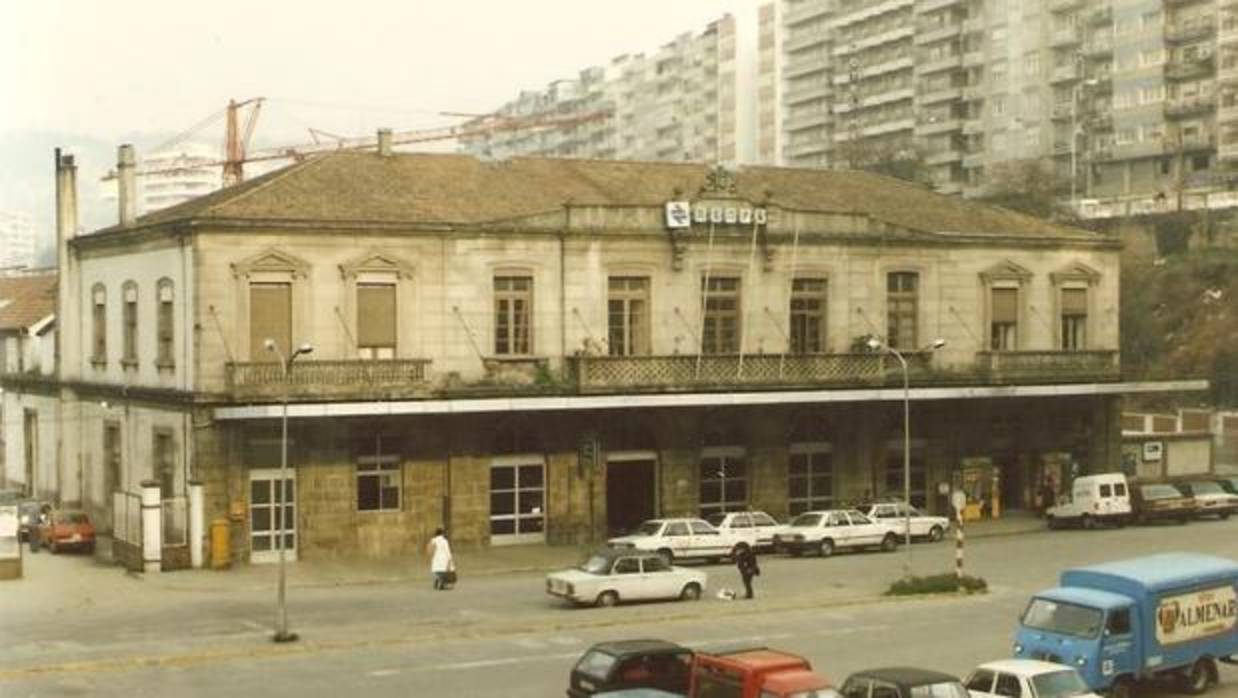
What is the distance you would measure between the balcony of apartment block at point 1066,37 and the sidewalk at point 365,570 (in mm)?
77861

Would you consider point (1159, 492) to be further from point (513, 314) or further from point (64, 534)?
point (64, 534)

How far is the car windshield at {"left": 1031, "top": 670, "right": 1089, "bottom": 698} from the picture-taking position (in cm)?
2661

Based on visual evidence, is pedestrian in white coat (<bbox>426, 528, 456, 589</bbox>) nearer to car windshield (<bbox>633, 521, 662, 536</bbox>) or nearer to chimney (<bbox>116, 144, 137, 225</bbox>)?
car windshield (<bbox>633, 521, 662, 536</bbox>)

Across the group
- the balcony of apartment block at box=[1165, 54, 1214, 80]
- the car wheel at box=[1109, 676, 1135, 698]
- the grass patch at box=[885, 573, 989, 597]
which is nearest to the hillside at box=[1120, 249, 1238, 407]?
the balcony of apartment block at box=[1165, 54, 1214, 80]

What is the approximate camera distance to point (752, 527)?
50719 mm

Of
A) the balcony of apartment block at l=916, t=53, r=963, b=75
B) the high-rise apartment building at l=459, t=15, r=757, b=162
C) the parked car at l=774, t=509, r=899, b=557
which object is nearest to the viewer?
the parked car at l=774, t=509, r=899, b=557

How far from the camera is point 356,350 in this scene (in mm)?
51094

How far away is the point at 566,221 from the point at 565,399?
6.42 meters

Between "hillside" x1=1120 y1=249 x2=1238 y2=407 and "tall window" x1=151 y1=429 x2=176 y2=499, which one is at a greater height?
"hillside" x1=1120 y1=249 x2=1238 y2=407

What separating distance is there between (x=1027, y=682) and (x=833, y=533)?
24.7 m

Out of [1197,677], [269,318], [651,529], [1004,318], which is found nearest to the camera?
[1197,677]

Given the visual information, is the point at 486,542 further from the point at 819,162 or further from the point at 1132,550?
the point at 819,162

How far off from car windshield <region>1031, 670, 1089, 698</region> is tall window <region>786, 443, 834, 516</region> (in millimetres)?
30605

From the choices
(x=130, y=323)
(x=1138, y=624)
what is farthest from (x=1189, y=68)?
(x=1138, y=624)
